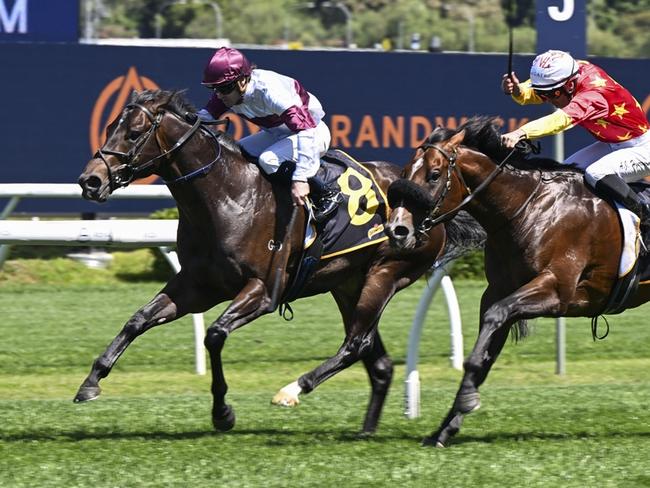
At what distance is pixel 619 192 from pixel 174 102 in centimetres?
219

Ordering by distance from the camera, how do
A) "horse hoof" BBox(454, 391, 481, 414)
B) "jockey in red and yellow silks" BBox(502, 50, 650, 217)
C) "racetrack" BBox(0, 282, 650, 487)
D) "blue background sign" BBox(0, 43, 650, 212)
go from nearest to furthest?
1. "racetrack" BBox(0, 282, 650, 487)
2. "horse hoof" BBox(454, 391, 481, 414)
3. "jockey in red and yellow silks" BBox(502, 50, 650, 217)
4. "blue background sign" BBox(0, 43, 650, 212)

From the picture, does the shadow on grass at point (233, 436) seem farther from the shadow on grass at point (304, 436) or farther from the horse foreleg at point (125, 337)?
the horse foreleg at point (125, 337)

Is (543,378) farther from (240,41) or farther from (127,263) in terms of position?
(240,41)

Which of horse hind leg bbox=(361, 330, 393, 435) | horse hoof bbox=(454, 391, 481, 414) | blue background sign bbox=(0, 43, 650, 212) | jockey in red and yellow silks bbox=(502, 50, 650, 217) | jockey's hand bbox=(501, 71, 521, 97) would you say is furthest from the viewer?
blue background sign bbox=(0, 43, 650, 212)

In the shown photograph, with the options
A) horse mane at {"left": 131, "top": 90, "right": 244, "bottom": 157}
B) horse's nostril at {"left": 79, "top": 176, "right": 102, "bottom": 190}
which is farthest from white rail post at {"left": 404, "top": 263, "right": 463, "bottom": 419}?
horse's nostril at {"left": 79, "top": 176, "right": 102, "bottom": 190}

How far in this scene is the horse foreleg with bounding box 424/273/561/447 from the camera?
5988 mm

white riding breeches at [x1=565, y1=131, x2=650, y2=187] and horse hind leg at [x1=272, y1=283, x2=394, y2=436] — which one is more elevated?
white riding breeches at [x1=565, y1=131, x2=650, y2=187]

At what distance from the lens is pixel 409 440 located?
6449mm

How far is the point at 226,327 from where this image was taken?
20.6 ft

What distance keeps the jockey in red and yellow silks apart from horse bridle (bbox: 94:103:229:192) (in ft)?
4.99

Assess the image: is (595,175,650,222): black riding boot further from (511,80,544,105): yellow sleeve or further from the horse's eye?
the horse's eye

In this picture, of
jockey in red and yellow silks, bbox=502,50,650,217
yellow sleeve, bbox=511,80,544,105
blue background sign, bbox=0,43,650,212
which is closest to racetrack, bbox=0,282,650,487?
jockey in red and yellow silks, bbox=502,50,650,217

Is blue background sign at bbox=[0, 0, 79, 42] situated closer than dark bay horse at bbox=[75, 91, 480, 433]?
No

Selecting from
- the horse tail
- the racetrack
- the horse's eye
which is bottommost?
the racetrack
